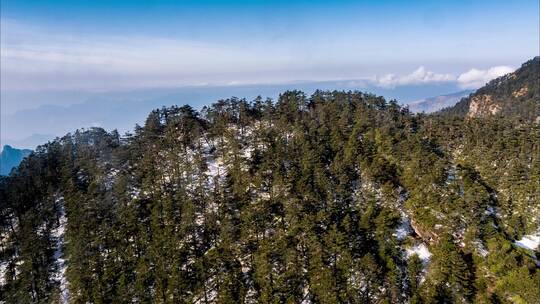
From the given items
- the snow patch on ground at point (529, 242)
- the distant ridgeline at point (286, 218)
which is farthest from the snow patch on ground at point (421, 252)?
the snow patch on ground at point (529, 242)

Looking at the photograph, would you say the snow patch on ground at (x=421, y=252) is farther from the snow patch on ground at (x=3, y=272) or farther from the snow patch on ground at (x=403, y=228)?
the snow patch on ground at (x=3, y=272)

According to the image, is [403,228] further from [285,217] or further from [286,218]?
[285,217]

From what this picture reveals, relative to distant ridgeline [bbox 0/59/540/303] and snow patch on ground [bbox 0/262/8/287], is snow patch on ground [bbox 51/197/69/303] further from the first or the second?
snow patch on ground [bbox 0/262/8/287]

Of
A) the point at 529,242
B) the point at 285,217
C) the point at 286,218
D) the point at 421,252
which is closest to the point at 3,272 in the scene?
the point at 285,217

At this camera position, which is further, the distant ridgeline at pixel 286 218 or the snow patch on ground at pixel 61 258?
the snow patch on ground at pixel 61 258

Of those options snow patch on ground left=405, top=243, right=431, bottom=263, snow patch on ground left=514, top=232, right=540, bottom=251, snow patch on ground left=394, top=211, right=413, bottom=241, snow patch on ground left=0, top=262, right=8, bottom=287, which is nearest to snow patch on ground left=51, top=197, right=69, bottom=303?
snow patch on ground left=0, top=262, right=8, bottom=287

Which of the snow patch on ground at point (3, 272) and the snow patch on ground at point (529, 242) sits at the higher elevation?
the snow patch on ground at point (529, 242)

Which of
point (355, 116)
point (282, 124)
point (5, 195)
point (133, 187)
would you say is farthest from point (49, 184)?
point (355, 116)

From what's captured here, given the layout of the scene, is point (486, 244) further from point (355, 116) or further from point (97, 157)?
point (97, 157)
